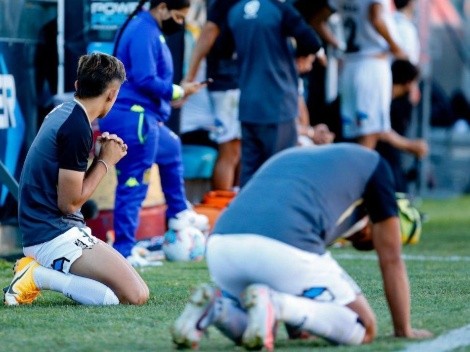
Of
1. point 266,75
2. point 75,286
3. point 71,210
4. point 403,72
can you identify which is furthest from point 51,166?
point 403,72

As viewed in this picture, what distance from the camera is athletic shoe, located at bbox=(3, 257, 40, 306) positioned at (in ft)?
22.4

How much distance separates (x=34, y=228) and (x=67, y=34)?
3.49m

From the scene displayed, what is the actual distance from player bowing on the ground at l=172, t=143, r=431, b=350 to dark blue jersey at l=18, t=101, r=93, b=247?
1.51m

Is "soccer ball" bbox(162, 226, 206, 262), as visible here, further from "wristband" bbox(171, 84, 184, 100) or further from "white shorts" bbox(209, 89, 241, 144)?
"white shorts" bbox(209, 89, 241, 144)

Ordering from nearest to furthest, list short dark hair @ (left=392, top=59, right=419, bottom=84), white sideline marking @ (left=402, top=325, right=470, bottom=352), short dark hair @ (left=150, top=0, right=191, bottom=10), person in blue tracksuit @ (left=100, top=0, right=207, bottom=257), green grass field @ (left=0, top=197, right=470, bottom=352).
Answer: white sideline marking @ (left=402, top=325, right=470, bottom=352) < green grass field @ (left=0, top=197, right=470, bottom=352) < person in blue tracksuit @ (left=100, top=0, right=207, bottom=257) < short dark hair @ (left=150, top=0, right=191, bottom=10) < short dark hair @ (left=392, top=59, right=419, bottom=84)

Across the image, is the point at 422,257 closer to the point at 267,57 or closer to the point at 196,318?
the point at 267,57

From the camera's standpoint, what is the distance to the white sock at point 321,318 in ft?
16.7

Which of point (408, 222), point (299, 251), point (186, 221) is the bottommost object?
point (408, 222)

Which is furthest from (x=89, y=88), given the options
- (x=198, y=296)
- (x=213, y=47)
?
(x=213, y=47)

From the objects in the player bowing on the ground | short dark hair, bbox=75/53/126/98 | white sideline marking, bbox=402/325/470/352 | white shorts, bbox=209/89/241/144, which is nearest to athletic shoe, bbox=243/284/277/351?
the player bowing on the ground

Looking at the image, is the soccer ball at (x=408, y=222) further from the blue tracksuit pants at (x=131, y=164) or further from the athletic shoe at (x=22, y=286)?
the athletic shoe at (x=22, y=286)

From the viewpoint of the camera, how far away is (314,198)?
5.18m

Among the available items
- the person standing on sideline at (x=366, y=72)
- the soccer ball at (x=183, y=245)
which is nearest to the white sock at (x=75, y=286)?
the soccer ball at (x=183, y=245)

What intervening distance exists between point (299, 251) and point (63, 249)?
1.96 m
